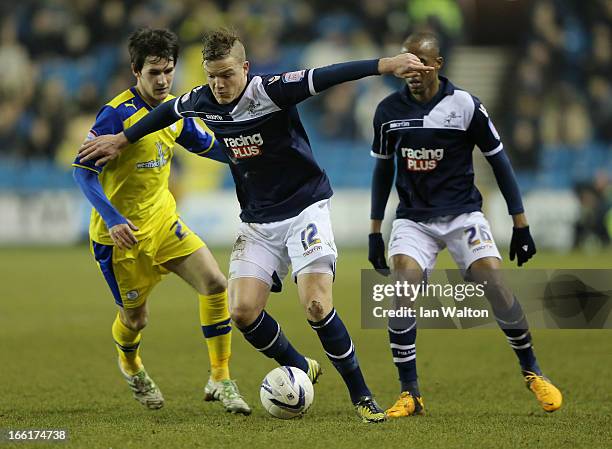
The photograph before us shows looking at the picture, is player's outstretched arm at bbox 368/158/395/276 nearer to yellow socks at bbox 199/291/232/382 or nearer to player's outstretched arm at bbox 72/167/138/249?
yellow socks at bbox 199/291/232/382

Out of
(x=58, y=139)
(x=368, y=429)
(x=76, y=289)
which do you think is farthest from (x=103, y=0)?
(x=368, y=429)

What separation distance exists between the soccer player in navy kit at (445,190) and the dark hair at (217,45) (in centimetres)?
120

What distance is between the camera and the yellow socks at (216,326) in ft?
20.3

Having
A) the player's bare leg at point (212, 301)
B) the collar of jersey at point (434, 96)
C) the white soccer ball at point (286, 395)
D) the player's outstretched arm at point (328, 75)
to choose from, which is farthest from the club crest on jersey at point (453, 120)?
the white soccer ball at point (286, 395)

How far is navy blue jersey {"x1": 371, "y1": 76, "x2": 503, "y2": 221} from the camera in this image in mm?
6020

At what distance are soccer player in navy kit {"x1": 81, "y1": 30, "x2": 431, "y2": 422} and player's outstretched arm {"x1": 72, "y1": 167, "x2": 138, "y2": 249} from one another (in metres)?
0.12

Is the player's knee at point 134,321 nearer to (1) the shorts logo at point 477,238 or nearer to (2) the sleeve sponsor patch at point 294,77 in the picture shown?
(2) the sleeve sponsor patch at point 294,77

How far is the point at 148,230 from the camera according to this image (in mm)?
6207

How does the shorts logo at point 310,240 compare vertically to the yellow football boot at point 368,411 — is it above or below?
above

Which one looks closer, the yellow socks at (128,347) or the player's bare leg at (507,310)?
the player's bare leg at (507,310)

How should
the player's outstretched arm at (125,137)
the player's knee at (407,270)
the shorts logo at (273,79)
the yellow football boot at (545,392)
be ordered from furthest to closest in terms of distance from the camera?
1. the player's knee at (407,270)
2. the player's outstretched arm at (125,137)
3. the yellow football boot at (545,392)
4. the shorts logo at (273,79)

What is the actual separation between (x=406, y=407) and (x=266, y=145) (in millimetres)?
1668

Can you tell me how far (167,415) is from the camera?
565 cm

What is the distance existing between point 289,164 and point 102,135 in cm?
118
